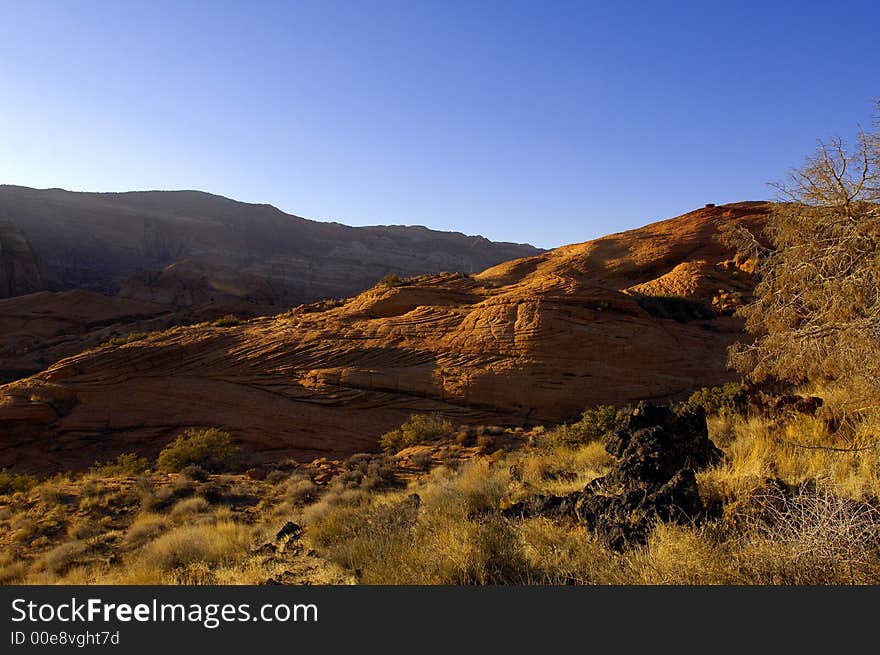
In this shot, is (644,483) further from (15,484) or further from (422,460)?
(15,484)

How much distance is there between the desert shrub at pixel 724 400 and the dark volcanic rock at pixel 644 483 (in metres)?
3.06

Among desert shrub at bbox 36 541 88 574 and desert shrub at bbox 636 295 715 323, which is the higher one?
desert shrub at bbox 636 295 715 323

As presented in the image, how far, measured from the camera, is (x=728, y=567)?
286 cm

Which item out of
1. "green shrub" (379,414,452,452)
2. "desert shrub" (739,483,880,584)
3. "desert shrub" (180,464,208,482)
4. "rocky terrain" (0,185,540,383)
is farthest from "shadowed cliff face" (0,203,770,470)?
"rocky terrain" (0,185,540,383)

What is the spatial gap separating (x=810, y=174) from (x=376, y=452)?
1029 centimetres

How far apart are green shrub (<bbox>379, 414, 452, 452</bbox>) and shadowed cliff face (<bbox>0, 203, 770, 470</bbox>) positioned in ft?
1.89

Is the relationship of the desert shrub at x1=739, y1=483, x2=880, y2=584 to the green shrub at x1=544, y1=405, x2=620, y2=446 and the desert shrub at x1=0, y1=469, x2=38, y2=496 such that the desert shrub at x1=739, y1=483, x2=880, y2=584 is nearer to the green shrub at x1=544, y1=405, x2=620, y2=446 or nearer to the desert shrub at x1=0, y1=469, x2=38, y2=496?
the green shrub at x1=544, y1=405, x2=620, y2=446

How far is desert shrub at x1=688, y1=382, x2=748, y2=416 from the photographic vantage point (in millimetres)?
8227

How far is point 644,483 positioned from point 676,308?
15.7 m

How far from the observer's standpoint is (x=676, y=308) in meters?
18.3

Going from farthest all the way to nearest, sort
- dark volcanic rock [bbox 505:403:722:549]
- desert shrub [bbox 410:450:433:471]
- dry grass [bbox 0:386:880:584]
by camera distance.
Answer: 1. desert shrub [bbox 410:450:433:471]
2. dark volcanic rock [bbox 505:403:722:549]
3. dry grass [bbox 0:386:880:584]

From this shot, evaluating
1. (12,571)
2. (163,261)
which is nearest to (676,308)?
(12,571)

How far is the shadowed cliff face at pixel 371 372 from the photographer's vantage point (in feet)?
45.8

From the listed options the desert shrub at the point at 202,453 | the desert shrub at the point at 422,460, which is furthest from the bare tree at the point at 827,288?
the desert shrub at the point at 202,453
